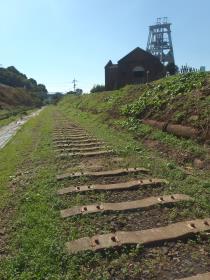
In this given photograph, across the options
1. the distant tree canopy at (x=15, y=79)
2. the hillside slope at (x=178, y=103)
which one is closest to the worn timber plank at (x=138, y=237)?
the hillside slope at (x=178, y=103)

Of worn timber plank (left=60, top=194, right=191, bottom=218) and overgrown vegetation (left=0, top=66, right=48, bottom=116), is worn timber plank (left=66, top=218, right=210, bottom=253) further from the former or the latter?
overgrown vegetation (left=0, top=66, right=48, bottom=116)

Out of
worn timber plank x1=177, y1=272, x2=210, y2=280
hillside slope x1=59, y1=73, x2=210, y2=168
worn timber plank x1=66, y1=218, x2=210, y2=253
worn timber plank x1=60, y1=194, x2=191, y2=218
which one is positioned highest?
hillside slope x1=59, y1=73, x2=210, y2=168

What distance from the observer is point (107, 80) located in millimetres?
50688

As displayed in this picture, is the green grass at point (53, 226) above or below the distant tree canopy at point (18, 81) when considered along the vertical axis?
below

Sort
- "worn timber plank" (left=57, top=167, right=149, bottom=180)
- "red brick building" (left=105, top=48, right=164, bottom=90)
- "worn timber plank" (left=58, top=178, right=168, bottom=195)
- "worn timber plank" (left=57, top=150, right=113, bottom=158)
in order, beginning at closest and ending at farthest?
"worn timber plank" (left=58, top=178, right=168, bottom=195) → "worn timber plank" (left=57, top=167, right=149, bottom=180) → "worn timber plank" (left=57, top=150, right=113, bottom=158) → "red brick building" (left=105, top=48, right=164, bottom=90)

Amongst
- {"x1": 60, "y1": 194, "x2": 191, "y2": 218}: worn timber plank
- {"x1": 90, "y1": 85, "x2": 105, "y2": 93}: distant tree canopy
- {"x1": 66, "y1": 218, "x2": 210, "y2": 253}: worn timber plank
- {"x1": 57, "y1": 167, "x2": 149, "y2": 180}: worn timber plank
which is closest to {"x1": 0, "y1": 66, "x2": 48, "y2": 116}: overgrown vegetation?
{"x1": 90, "y1": 85, "x2": 105, "y2": 93}: distant tree canopy

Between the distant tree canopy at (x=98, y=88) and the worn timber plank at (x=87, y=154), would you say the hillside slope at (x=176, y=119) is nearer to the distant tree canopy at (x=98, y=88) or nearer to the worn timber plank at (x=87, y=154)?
the worn timber plank at (x=87, y=154)

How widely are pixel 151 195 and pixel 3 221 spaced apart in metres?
2.40

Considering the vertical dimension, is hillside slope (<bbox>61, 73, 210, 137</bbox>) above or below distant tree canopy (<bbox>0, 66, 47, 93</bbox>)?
A: below

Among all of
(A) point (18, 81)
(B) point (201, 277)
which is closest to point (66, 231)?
(B) point (201, 277)

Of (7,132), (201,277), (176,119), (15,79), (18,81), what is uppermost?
(15,79)

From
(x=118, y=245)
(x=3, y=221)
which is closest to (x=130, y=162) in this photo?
(x=3, y=221)

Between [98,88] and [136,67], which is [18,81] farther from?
[136,67]

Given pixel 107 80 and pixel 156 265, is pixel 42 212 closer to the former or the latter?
pixel 156 265
